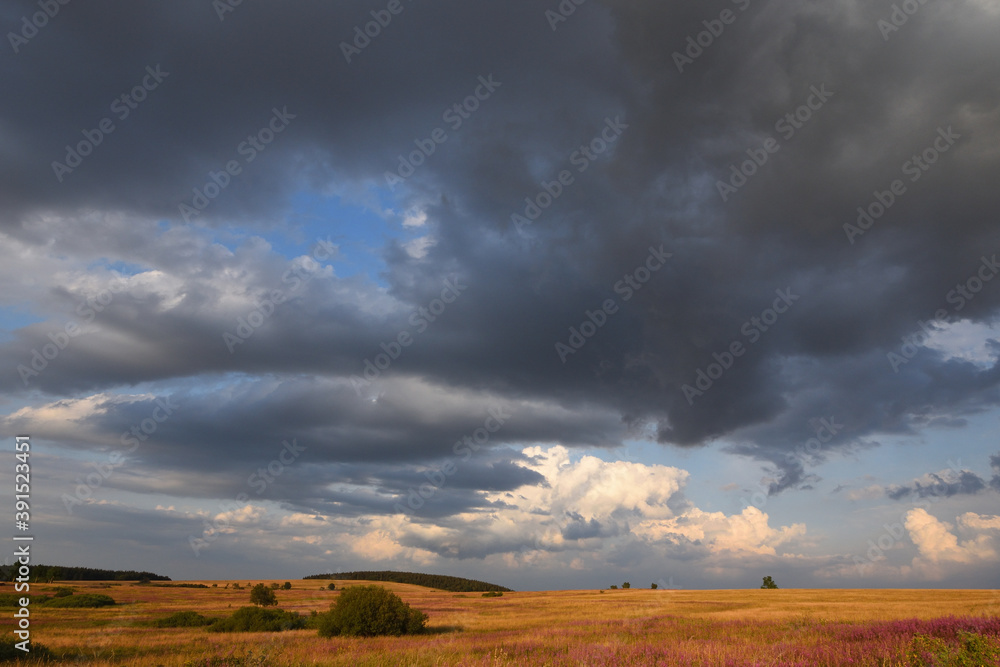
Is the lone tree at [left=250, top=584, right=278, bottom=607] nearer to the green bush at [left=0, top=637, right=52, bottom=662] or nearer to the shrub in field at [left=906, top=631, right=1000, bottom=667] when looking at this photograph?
the green bush at [left=0, top=637, right=52, bottom=662]

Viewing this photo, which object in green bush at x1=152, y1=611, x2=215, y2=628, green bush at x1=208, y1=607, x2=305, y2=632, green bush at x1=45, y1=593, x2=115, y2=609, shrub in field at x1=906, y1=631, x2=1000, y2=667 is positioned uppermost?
shrub in field at x1=906, y1=631, x2=1000, y2=667

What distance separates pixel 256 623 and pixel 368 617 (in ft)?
34.9

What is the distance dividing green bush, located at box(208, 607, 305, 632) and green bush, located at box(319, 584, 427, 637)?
6.21 m

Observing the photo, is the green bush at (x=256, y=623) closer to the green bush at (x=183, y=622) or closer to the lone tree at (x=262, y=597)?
the green bush at (x=183, y=622)

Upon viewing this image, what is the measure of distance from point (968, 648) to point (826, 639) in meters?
5.42

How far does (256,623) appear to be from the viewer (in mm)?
30812

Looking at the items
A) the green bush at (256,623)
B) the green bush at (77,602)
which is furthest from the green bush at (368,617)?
the green bush at (77,602)

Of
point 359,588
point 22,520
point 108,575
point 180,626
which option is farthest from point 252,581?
point 22,520

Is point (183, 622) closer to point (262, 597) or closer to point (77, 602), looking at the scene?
point (262, 597)

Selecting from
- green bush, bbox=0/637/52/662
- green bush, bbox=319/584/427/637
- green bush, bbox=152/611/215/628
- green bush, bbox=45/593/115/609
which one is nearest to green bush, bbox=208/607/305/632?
green bush, bbox=152/611/215/628

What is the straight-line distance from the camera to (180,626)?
33562 millimetres

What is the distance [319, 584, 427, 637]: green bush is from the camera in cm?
2447

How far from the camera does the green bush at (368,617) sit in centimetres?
2447

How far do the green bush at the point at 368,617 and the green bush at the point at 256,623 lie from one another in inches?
245
